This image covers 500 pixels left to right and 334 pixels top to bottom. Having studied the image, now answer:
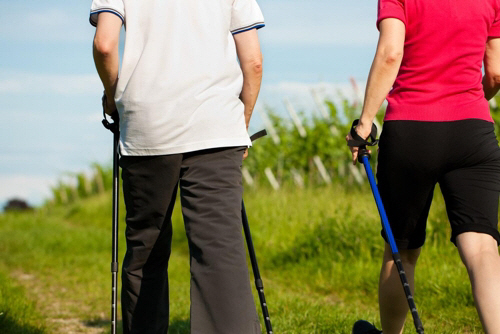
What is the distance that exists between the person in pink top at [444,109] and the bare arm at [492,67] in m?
0.11

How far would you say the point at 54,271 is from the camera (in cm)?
788

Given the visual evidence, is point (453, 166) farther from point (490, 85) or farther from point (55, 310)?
point (55, 310)

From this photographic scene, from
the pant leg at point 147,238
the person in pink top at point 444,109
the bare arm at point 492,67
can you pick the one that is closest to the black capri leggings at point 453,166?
the person in pink top at point 444,109

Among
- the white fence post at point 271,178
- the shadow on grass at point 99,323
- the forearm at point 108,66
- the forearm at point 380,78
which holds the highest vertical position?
the forearm at point 108,66

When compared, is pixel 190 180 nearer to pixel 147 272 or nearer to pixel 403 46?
pixel 147 272

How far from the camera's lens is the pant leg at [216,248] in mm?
2986

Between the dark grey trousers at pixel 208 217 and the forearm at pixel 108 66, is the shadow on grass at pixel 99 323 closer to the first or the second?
the dark grey trousers at pixel 208 217

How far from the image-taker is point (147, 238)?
3160mm

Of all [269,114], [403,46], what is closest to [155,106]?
[403,46]

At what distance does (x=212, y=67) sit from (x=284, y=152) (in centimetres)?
1016

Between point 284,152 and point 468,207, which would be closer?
point 468,207

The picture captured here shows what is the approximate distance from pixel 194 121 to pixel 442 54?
1.10 meters

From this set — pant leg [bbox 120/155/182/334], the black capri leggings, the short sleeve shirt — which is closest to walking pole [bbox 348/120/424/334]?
the black capri leggings

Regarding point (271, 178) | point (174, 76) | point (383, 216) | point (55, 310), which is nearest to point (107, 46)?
point (174, 76)
